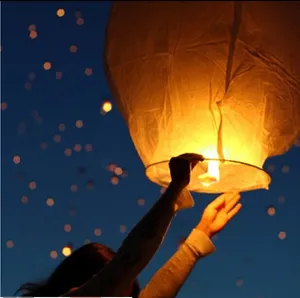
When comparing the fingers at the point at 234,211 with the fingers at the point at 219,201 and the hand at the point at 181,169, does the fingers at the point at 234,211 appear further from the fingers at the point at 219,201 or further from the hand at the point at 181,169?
the hand at the point at 181,169

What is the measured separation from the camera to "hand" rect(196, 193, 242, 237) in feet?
4.66

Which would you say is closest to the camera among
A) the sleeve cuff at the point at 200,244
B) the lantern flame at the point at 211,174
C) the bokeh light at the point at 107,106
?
the lantern flame at the point at 211,174

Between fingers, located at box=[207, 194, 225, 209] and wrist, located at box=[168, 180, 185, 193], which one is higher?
wrist, located at box=[168, 180, 185, 193]

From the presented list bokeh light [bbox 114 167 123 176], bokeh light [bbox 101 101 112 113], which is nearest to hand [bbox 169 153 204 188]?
bokeh light [bbox 101 101 112 113]

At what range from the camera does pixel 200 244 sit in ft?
4.62

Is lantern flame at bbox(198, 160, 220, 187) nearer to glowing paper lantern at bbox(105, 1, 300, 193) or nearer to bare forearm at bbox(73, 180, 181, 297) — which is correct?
glowing paper lantern at bbox(105, 1, 300, 193)

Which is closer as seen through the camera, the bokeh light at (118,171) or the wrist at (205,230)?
the wrist at (205,230)

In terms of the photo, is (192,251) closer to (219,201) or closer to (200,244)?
(200,244)

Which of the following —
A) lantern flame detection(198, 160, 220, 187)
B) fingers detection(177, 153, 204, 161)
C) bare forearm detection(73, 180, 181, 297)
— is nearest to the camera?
bare forearm detection(73, 180, 181, 297)

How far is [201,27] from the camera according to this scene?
3.47 ft

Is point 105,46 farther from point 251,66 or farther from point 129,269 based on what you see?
point 129,269

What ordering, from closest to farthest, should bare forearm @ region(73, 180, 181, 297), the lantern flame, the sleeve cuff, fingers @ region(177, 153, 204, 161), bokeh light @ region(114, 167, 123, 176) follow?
bare forearm @ region(73, 180, 181, 297), fingers @ region(177, 153, 204, 161), the lantern flame, the sleeve cuff, bokeh light @ region(114, 167, 123, 176)

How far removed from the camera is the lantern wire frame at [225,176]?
125 centimetres

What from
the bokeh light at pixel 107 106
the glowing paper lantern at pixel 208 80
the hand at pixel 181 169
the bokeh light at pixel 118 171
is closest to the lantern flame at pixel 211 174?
the glowing paper lantern at pixel 208 80
